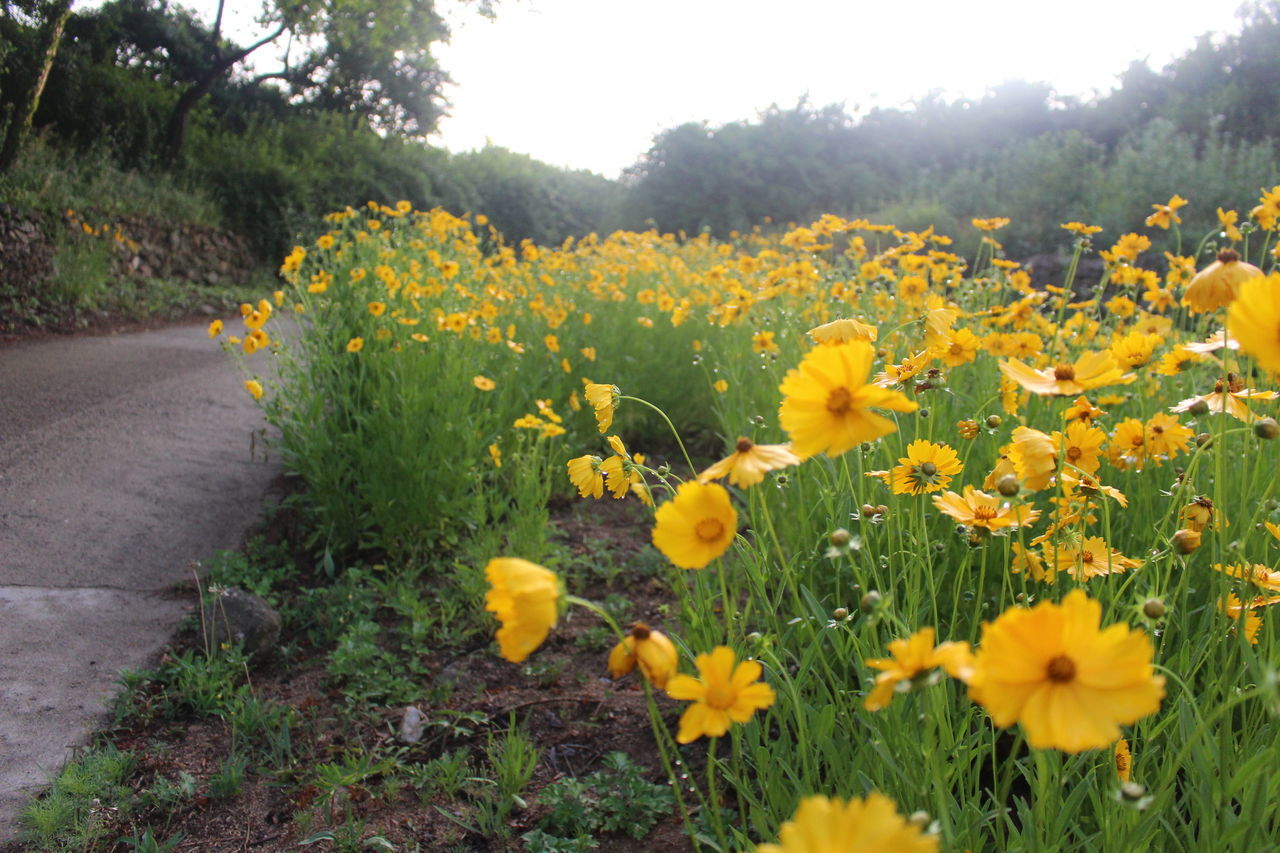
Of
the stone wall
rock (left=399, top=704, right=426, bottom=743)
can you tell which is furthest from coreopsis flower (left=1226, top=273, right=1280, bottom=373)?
the stone wall

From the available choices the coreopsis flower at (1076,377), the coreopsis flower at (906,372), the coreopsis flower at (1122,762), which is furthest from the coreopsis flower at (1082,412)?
the coreopsis flower at (1122,762)

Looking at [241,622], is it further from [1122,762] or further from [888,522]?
[1122,762]

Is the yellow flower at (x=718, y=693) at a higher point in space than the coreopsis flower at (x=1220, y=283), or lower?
lower

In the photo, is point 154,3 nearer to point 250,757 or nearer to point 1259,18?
point 250,757

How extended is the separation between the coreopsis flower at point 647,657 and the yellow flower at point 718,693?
0.02m

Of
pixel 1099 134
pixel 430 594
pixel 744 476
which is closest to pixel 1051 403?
pixel 744 476

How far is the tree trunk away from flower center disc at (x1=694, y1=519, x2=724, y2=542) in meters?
8.40

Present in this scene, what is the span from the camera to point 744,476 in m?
0.82

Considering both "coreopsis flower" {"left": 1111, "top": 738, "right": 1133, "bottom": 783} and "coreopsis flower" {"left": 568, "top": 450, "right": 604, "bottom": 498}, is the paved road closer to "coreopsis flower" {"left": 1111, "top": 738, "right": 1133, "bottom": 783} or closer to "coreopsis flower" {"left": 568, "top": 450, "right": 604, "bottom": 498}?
"coreopsis flower" {"left": 568, "top": 450, "right": 604, "bottom": 498}

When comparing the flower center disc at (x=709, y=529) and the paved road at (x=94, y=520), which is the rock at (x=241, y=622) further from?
the flower center disc at (x=709, y=529)

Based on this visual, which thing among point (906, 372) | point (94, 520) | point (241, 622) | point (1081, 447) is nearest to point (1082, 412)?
point (1081, 447)

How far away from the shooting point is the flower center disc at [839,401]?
790 millimetres

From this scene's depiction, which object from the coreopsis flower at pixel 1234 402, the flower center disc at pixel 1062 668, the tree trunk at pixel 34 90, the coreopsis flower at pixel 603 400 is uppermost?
the tree trunk at pixel 34 90

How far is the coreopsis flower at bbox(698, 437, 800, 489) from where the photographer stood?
0.81m
